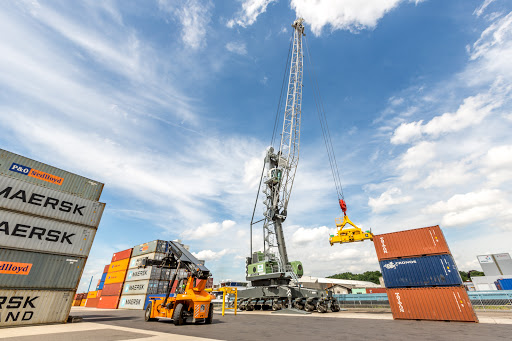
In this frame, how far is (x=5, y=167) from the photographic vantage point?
1345 cm

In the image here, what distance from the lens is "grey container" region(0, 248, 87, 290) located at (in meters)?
12.3

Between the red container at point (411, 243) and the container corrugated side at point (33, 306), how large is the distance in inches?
876

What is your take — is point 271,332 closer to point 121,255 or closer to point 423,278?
point 423,278

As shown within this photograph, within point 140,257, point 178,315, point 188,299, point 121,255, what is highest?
point 121,255

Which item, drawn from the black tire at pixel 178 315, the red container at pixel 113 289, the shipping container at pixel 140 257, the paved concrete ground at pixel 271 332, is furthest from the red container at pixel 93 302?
the black tire at pixel 178 315

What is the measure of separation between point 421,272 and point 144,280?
32.6 m

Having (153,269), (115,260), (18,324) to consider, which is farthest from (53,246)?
(115,260)

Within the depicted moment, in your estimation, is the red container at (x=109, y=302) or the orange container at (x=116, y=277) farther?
the orange container at (x=116, y=277)

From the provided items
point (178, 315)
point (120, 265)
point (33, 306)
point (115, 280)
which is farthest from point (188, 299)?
point (115, 280)

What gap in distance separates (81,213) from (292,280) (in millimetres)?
21461

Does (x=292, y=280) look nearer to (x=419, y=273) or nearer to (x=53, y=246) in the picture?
(x=419, y=273)

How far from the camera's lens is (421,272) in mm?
15148

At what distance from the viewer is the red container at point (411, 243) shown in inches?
601

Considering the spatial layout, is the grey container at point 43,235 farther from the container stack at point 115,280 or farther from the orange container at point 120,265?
the container stack at point 115,280
